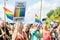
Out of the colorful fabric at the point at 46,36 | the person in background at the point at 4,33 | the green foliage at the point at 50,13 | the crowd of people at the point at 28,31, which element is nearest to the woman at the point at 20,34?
the crowd of people at the point at 28,31

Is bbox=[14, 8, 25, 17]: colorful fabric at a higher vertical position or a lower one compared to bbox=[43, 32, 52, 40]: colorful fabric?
higher

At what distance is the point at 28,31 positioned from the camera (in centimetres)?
351

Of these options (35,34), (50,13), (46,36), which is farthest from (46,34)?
(50,13)

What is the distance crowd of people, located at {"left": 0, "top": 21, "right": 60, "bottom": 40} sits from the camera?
3.45 metres

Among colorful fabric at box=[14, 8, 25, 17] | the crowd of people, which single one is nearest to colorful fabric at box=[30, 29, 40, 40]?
the crowd of people

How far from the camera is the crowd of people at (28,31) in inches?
136

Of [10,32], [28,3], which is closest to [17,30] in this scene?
[10,32]

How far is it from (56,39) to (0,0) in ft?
2.79

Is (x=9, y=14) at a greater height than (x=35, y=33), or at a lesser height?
greater

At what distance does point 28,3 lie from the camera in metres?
3.54

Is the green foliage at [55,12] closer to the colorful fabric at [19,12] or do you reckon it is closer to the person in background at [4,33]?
the colorful fabric at [19,12]

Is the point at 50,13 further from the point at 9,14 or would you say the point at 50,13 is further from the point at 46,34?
the point at 9,14

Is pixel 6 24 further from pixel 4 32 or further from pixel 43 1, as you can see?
pixel 43 1

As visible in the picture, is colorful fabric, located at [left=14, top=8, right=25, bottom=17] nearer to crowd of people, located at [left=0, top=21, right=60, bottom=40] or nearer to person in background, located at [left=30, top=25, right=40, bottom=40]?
crowd of people, located at [left=0, top=21, right=60, bottom=40]
